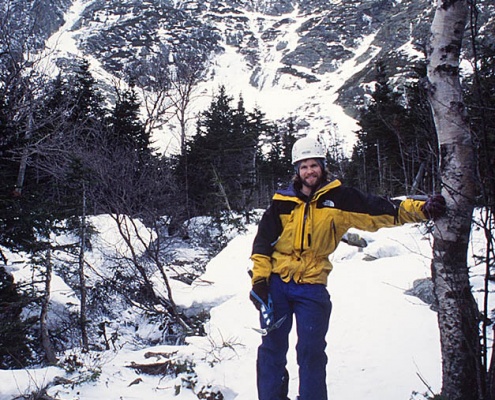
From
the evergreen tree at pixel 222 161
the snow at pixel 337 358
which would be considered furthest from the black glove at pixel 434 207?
the evergreen tree at pixel 222 161

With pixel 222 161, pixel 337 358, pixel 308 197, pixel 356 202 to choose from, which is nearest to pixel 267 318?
pixel 308 197

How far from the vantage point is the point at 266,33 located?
150 m

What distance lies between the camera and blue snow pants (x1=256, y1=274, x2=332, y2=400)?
2.55 metres

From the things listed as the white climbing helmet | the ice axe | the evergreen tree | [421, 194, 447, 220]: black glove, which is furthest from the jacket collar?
the evergreen tree

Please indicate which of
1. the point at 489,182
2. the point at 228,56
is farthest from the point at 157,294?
the point at 228,56

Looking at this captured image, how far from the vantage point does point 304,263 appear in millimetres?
2674

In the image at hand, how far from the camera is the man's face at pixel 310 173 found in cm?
281

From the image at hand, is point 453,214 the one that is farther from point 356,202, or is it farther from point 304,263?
point 304,263

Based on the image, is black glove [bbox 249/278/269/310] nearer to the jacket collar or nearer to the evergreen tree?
the jacket collar

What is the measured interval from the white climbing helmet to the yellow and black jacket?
31cm

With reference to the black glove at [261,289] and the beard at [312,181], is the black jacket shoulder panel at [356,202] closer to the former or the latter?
the beard at [312,181]

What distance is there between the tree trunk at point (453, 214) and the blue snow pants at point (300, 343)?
82 centimetres

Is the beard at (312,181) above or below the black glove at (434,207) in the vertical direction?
above

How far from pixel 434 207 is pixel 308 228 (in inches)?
34.4
